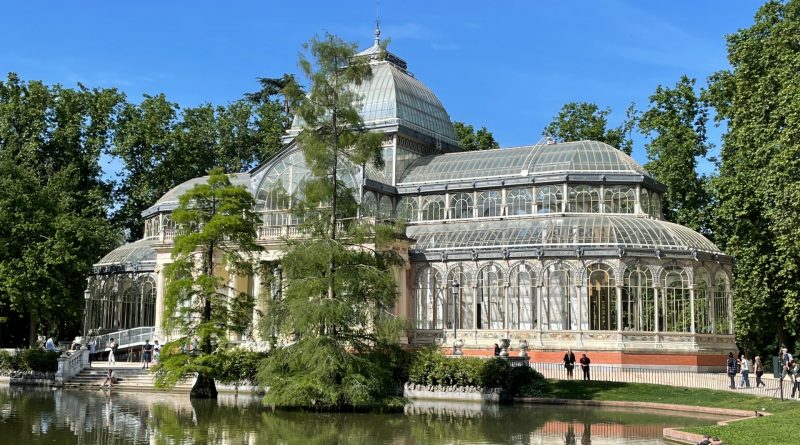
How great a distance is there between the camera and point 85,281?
59.5m

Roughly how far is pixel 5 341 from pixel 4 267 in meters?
14.1

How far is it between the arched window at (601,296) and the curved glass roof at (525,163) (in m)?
7.10

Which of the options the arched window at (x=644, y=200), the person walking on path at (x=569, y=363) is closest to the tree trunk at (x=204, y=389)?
the person walking on path at (x=569, y=363)

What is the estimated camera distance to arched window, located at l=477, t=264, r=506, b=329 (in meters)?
48.0

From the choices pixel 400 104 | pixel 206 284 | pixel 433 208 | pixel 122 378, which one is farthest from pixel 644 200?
pixel 122 378

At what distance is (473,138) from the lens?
7419 cm

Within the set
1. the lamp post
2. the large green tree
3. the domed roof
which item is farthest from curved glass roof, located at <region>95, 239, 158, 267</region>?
the lamp post

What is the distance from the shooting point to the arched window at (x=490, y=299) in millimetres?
48031

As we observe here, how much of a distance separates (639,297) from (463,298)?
936 cm

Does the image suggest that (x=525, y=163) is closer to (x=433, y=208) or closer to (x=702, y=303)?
(x=433, y=208)

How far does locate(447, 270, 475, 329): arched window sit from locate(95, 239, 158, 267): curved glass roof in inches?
772

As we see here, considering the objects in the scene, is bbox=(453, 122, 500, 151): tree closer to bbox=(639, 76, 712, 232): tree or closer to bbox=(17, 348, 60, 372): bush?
bbox=(639, 76, 712, 232): tree

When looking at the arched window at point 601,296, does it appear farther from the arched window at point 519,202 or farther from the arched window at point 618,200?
the arched window at point 519,202

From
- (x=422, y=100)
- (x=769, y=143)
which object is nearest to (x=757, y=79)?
(x=769, y=143)
